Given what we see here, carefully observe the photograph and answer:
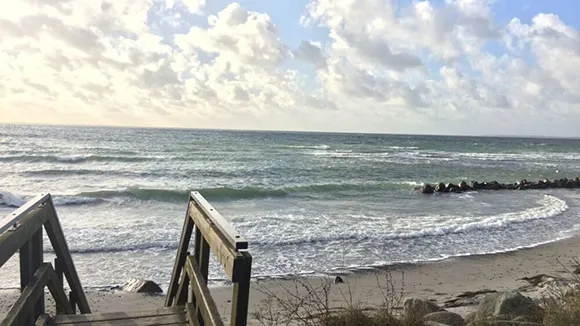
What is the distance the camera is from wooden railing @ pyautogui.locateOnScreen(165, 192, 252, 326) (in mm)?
2535

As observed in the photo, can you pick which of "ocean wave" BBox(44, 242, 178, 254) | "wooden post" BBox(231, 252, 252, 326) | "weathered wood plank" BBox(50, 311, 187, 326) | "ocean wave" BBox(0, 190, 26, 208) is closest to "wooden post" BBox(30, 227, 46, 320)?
"weathered wood plank" BBox(50, 311, 187, 326)

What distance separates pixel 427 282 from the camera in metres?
9.23

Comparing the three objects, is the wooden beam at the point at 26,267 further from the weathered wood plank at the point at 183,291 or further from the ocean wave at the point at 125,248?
the ocean wave at the point at 125,248

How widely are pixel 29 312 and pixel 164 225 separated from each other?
10.2 meters

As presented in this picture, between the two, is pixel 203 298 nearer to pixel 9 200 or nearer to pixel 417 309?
pixel 417 309

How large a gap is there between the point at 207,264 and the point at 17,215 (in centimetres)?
136

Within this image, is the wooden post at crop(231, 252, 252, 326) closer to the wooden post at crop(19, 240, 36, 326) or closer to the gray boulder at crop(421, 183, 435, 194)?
the wooden post at crop(19, 240, 36, 326)

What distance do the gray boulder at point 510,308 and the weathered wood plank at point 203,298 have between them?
3.18m

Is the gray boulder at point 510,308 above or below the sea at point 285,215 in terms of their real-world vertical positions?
above

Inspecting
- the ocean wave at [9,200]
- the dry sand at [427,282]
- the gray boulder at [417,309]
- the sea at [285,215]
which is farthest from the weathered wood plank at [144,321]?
the ocean wave at [9,200]

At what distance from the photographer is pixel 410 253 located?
1127 cm

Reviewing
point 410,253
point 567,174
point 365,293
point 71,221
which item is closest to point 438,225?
point 410,253

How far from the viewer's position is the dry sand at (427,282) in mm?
7688

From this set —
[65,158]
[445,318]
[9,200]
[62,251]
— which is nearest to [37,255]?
[62,251]
